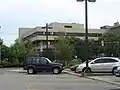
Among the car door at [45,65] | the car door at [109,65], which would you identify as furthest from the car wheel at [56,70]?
the car door at [109,65]

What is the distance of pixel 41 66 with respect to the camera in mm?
38469

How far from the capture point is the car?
38438mm

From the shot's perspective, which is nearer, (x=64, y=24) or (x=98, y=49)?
(x=98, y=49)

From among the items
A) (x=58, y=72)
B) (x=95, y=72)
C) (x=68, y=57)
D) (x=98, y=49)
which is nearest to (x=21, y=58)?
(x=68, y=57)

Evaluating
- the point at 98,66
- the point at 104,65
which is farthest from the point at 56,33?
the point at 104,65

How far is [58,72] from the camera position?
38500 millimetres

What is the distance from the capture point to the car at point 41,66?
38438 millimetres

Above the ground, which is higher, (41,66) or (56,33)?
(56,33)

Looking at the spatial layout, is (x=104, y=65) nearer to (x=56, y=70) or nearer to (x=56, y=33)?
(x=56, y=70)

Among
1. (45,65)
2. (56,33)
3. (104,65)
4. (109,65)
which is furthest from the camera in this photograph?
(56,33)

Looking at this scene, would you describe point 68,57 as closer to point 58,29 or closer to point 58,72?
point 58,72

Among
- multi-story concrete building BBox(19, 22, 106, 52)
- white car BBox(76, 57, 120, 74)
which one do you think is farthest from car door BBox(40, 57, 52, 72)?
multi-story concrete building BBox(19, 22, 106, 52)

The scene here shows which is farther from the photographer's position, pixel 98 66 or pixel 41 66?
pixel 41 66

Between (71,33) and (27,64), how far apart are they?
95.1m
